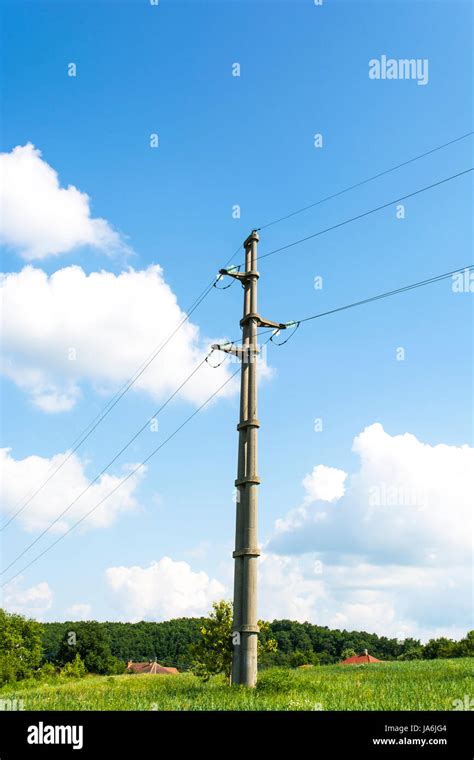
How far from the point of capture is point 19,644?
86.4 metres

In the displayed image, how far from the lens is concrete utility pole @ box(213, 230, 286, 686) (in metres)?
16.5

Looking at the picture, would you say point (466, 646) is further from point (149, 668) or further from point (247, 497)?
point (149, 668)

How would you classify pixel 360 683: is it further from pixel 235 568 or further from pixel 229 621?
pixel 229 621

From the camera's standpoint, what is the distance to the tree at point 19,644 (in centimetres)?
8125

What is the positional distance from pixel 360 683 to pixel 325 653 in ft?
385

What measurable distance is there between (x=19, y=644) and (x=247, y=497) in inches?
3245

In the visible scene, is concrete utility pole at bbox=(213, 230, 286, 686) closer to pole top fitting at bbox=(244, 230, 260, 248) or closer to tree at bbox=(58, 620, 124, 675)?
pole top fitting at bbox=(244, 230, 260, 248)

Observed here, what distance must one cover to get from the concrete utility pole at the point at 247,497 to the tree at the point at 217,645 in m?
10.7

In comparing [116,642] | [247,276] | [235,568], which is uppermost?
[247,276]

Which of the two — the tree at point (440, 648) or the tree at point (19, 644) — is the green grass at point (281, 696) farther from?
the tree at point (19, 644)

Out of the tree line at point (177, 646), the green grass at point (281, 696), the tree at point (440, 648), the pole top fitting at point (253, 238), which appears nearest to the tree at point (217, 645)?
the tree line at point (177, 646)
